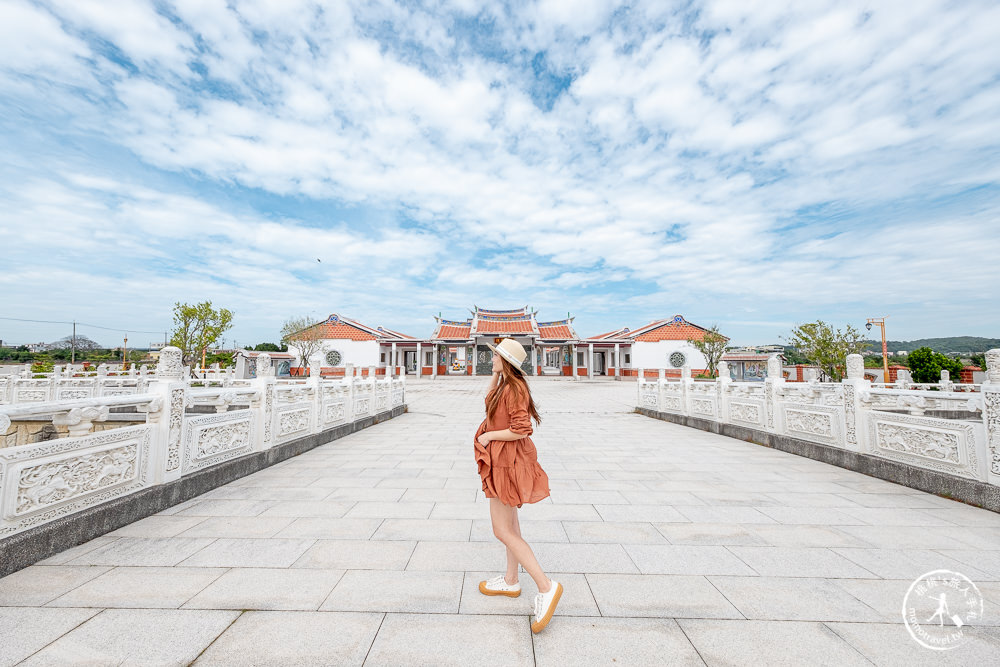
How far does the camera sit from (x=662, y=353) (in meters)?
30.7

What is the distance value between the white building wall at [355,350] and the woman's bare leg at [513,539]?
102 ft

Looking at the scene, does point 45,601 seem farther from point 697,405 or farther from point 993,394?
point 697,405

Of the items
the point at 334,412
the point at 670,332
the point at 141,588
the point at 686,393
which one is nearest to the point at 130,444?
the point at 141,588

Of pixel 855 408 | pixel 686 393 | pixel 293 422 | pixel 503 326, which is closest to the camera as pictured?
pixel 855 408

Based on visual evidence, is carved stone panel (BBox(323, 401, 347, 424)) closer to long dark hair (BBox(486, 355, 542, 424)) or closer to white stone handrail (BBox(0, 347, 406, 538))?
white stone handrail (BBox(0, 347, 406, 538))

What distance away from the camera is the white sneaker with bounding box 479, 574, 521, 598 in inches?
83.0

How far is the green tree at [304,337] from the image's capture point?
3020 centimetres

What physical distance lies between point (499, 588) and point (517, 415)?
35.4 inches

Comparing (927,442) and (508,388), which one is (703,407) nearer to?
(927,442)

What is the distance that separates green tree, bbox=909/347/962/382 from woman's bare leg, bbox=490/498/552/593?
76.6ft

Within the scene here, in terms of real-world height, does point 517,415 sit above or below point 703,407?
above

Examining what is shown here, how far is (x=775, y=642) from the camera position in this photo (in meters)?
1.79

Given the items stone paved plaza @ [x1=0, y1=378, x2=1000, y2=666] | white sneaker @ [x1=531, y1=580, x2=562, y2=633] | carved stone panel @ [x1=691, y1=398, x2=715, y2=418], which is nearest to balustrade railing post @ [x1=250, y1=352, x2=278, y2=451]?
stone paved plaza @ [x1=0, y1=378, x2=1000, y2=666]

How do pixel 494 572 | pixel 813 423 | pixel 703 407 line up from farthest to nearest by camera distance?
pixel 703 407, pixel 813 423, pixel 494 572
